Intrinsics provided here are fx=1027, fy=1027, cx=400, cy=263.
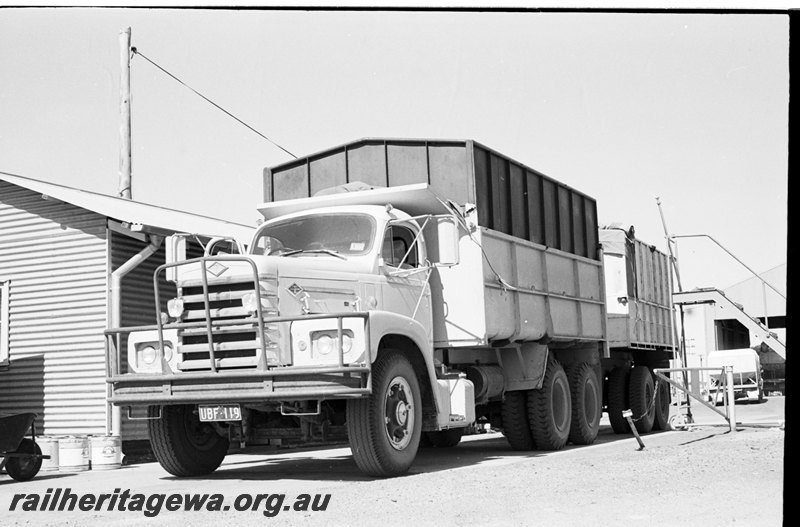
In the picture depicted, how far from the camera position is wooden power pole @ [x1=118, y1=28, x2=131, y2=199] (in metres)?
19.4

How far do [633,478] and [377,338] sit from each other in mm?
2786

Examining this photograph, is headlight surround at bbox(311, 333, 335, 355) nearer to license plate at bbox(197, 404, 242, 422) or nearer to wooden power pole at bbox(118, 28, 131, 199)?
license plate at bbox(197, 404, 242, 422)

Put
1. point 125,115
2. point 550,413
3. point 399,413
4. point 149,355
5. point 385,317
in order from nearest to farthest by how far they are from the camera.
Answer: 1. point 385,317
2. point 399,413
3. point 149,355
4. point 550,413
5. point 125,115

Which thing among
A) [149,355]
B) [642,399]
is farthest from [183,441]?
[642,399]

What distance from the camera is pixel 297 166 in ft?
45.3

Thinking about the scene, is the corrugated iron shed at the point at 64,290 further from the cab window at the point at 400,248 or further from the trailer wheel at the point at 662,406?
the trailer wheel at the point at 662,406

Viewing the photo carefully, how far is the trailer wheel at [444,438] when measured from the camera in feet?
53.8

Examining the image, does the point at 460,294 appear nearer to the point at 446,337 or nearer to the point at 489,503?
the point at 446,337

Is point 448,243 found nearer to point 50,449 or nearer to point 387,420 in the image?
point 387,420

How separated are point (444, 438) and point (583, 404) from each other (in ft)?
7.60

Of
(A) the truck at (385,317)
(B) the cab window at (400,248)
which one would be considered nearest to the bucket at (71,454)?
(A) the truck at (385,317)

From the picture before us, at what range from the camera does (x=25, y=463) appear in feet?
40.9

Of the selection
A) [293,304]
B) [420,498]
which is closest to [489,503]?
[420,498]

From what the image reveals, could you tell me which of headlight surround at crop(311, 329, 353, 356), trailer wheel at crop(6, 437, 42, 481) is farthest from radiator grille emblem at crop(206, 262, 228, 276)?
trailer wheel at crop(6, 437, 42, 481)
